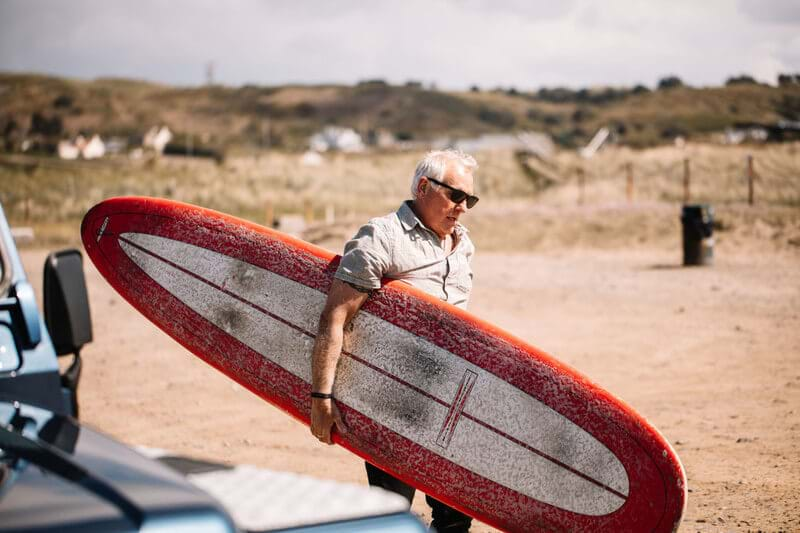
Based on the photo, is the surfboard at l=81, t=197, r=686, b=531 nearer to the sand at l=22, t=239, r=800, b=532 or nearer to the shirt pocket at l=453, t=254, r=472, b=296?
the shirt pocket at l=453, t=254, r=472, b=296

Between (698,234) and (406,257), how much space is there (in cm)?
1335

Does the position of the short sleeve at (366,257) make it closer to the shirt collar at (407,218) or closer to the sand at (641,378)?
the shirt collar at (407,218)

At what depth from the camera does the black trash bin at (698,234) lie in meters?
15.7

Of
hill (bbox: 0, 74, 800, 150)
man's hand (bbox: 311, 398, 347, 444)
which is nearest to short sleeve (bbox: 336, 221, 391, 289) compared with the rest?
man's hand (bbox: 311, 398, 347, 444)

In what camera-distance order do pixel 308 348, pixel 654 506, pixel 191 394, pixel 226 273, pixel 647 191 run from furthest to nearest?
pixel 647 191 → pixel 191 394 → pixel 226 273 → pixel 308 348 → pixel 654 506

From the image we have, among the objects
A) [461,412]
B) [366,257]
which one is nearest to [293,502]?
[366,257]

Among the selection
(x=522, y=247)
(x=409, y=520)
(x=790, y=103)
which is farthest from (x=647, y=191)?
(x=409, y=520)

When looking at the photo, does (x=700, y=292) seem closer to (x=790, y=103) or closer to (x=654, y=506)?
(x=654, y=506)

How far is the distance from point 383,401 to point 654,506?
1179 mm

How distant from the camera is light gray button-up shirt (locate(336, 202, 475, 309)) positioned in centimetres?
343

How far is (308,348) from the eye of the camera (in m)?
3.98

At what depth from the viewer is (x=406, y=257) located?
354 centimetres

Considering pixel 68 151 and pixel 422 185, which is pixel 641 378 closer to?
pixel 422 185

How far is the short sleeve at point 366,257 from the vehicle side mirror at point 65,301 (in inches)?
37.9
